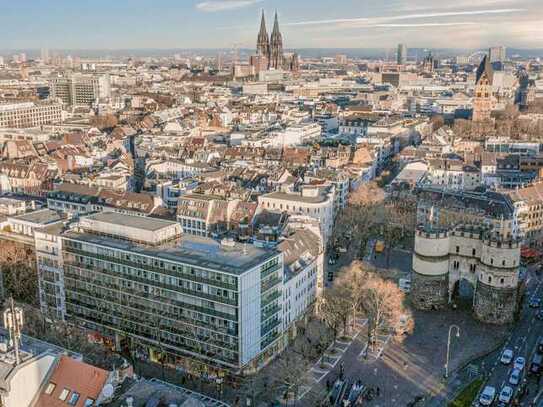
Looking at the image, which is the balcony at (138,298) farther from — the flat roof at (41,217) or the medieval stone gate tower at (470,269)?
the medieval stone gate tower at (470,269)

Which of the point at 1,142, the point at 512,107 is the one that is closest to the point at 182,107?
the point at 1,142

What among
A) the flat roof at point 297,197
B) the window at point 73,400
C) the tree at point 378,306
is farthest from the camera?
the flat roof at point 297,197

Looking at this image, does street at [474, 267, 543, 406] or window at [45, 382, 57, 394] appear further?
street at [474, 267, 543, 406]

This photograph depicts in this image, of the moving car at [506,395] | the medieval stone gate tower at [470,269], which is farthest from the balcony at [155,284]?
the medieval stone gate tower at [470,269]

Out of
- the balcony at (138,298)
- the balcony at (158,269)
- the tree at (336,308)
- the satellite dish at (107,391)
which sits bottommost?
the tree at (336,308)

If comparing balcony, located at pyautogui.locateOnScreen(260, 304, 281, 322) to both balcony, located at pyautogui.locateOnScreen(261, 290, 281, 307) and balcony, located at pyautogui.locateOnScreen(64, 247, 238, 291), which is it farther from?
balcony, located at pyautogui.locateOnScreen(64, 247, 238, 291)

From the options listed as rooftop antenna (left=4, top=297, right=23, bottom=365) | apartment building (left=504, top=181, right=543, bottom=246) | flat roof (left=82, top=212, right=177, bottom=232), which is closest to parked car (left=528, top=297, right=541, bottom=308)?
apartment building (left=504, top=181, right=543, bottom=246)
